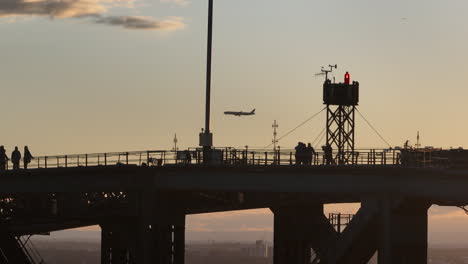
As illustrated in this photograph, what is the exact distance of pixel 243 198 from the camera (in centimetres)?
9831

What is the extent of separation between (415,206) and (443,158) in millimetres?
2873

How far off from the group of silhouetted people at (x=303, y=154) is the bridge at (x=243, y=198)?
0.39 m

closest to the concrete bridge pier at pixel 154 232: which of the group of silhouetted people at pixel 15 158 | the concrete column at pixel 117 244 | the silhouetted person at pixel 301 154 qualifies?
the concrete column at pixel 117 244

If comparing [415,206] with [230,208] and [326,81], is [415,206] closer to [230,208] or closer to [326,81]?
[230,208]

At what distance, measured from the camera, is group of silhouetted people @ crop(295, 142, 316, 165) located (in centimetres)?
8575

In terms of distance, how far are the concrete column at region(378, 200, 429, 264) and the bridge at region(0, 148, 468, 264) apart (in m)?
0.05

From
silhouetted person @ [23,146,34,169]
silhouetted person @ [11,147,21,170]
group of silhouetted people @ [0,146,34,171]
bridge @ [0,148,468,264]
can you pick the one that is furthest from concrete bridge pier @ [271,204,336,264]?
silhouetted person @ [11,147,21,170]

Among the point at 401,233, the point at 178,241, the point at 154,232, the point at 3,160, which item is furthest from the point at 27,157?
the point at 401,233

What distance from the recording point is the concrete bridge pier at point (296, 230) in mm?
93062

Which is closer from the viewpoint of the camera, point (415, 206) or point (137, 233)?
point (415, 206)

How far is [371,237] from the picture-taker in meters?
81.6

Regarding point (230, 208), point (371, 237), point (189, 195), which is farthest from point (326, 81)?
point (371, 237)

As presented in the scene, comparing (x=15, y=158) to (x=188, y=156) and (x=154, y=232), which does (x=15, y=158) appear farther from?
(x=154, y=232)

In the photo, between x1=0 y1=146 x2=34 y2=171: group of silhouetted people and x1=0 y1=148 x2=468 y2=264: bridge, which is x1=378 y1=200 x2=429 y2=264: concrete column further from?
x1=0 y1=146 x2=34 y2=171: group of silhouetted people
